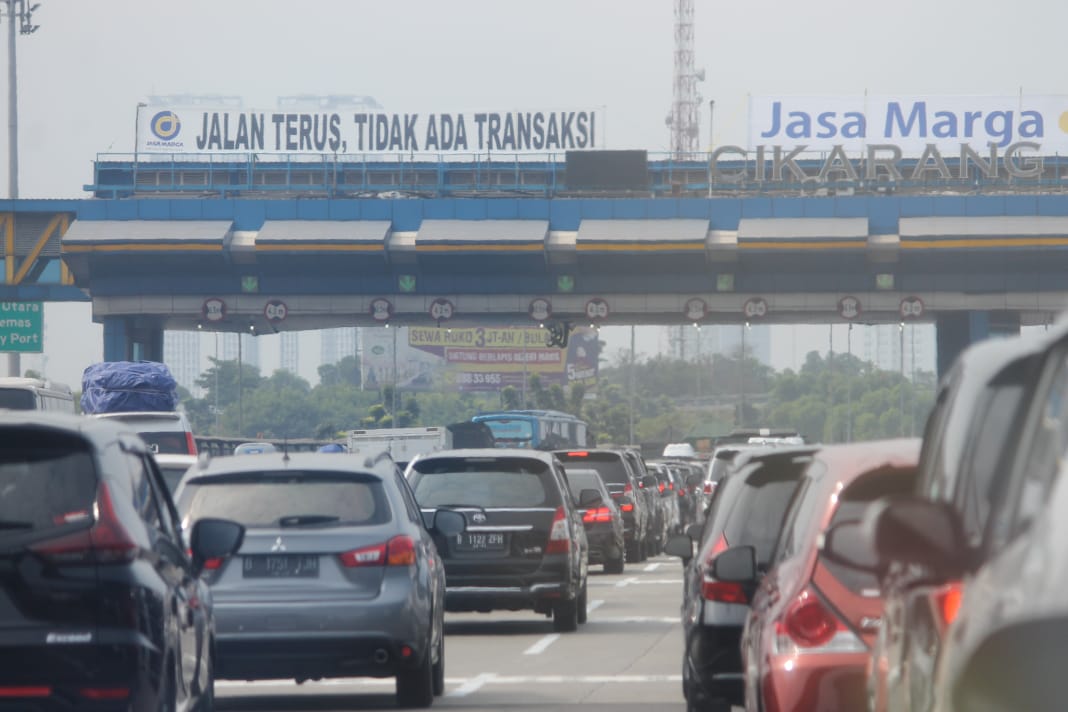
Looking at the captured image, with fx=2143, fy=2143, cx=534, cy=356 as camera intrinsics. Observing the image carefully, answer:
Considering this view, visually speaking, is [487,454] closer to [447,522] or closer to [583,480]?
[447,522]

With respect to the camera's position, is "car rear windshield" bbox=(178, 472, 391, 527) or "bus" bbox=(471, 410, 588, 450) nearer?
"car rear windshield" bbox=(178, 472, 391, 527)

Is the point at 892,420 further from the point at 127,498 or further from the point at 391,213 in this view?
the point at 127,498

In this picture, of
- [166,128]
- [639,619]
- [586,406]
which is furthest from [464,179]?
[586,406]

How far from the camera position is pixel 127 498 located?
24.9 feet

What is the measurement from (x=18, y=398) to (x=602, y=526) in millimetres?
8709

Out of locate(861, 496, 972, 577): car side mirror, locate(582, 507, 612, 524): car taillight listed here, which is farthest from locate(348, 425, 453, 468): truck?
locate(861, 496, 972, 577): car side mirror

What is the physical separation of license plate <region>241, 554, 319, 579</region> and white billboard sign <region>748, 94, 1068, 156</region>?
49.0 metres

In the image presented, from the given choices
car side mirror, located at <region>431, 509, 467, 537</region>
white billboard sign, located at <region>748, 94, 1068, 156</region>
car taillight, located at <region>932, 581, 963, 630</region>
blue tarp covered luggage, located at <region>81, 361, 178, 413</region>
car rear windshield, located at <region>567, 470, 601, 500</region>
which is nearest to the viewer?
car taillight, located at <region>932, 581, 963, 630</region>

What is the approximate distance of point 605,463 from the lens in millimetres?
36031

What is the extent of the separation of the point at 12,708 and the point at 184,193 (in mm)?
56503

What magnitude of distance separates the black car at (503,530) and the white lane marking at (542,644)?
0.79 feet

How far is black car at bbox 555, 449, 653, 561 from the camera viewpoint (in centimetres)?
3506

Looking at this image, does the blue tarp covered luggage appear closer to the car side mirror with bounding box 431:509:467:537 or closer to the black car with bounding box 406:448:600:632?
the black car with bounding box 406:448:600:632

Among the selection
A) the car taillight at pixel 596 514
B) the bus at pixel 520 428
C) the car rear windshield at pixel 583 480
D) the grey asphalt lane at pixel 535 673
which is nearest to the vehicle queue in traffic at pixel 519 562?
the grey asphalt lane at pixel 535 673
